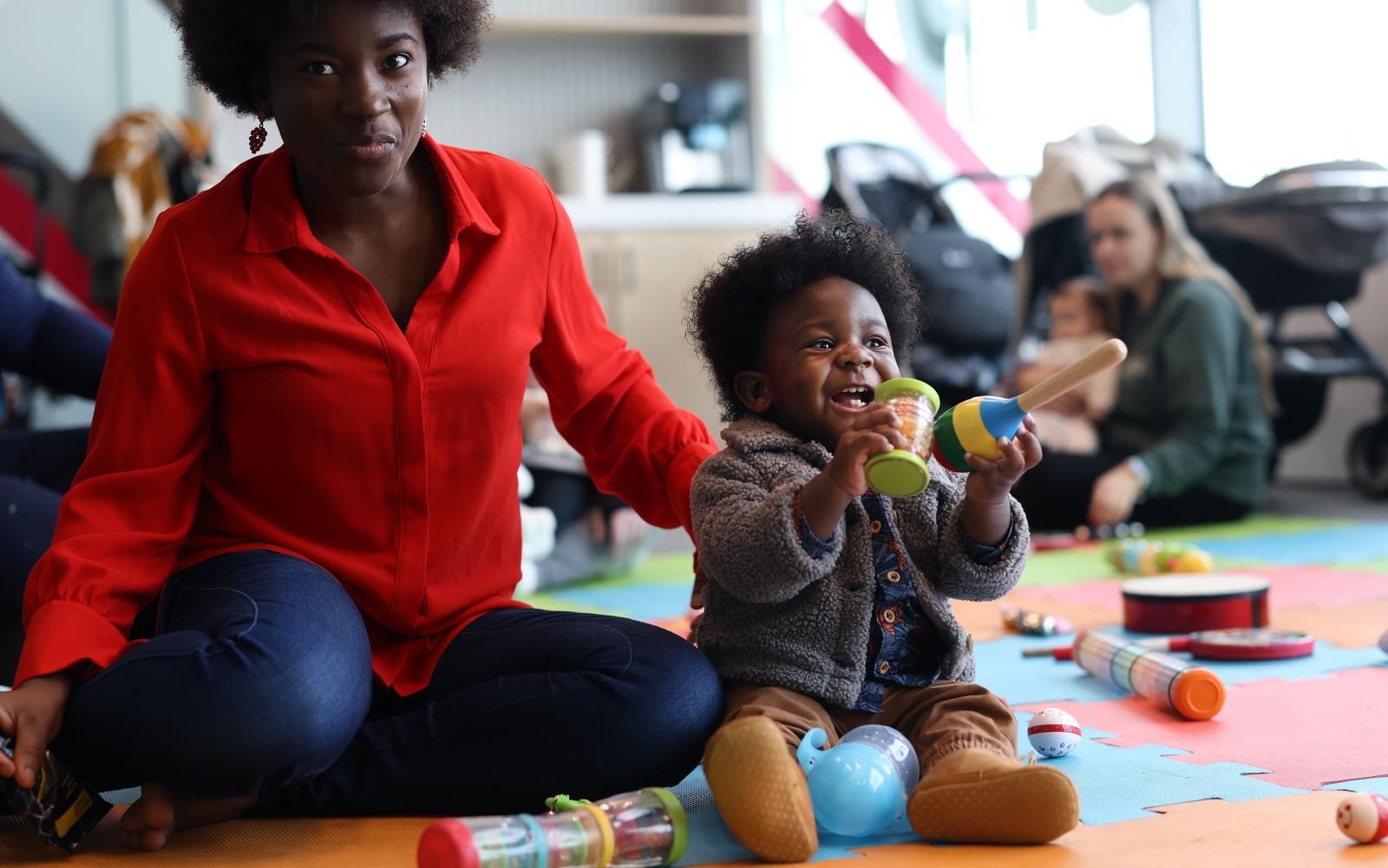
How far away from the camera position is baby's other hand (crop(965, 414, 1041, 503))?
3.89 feet

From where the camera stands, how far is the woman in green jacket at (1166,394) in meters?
3.37

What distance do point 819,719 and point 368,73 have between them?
67cm

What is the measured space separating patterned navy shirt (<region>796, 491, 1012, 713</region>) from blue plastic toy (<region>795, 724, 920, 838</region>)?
9 centimetres

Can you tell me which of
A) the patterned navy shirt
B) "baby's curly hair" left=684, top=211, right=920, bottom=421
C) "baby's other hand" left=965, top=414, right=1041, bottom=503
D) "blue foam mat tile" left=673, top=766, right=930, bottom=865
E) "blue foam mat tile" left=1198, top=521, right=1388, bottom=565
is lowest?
"blue foam mat tile" left=1198, top=521, right=1388, bottom=565

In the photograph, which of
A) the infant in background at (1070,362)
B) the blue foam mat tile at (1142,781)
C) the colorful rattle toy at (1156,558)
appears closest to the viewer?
the blue foam mat tile at (1142,781)

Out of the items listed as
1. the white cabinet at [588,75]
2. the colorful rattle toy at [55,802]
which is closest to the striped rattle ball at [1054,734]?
the colorful rattle toy at [55,802]

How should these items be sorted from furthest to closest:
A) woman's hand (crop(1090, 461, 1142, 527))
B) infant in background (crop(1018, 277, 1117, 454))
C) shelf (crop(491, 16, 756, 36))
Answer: shelf (crop(491, 16, 756, 36)) < infant in background (crop(1018, 277, 1117, 454)) < woman's hand (crop(1090, 461, 1142, 527))

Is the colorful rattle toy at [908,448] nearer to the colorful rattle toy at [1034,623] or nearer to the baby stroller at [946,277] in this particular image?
the colorful rattle toy at [1034,623]

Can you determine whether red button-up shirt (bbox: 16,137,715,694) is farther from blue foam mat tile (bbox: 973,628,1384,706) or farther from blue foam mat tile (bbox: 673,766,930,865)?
blue foam mat tile (bbox: 973,628,1384,706)

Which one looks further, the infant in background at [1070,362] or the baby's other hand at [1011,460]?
the infant in background at [1070,362]

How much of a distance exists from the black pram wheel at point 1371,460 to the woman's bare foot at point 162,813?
3.43 meters

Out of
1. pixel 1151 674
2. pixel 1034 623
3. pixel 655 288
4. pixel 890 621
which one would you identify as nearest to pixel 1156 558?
pixel 1034 623

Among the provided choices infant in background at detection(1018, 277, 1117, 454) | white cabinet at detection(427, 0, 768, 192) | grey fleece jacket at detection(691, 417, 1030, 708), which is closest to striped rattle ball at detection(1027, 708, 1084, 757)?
grey fleece jacket at detection(691, 417, 1030, 708)

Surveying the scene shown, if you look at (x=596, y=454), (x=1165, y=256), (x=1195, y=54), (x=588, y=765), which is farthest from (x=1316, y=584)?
(x=1195, y=54)
